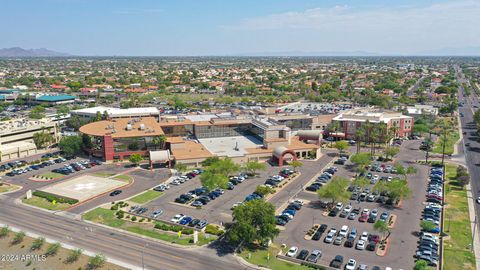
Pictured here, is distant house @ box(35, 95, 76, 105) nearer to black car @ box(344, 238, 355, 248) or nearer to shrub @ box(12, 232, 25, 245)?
shrub @ box(12, 232, 25, 245)

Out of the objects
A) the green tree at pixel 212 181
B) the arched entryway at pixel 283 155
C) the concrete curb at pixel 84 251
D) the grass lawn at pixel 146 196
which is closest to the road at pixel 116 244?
the concrete curb at pixel 84 251

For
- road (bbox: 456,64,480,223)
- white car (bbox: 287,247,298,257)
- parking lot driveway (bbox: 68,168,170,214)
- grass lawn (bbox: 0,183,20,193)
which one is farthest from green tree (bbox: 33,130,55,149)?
road (bbox: 456,64,480,223)

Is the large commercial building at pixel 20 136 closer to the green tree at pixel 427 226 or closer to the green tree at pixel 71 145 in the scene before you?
the green tree at pixel 71 145

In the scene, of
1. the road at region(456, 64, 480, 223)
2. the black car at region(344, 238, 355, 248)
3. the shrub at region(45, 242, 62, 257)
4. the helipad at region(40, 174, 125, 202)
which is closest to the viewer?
the shrub at region(45, 242, 62, 257)

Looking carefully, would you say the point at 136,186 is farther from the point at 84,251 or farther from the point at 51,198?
the point at 84,251

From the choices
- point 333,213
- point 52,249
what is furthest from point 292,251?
point 52,249

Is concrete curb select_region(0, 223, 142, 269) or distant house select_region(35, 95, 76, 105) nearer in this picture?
concrete curb select_region(0, 223, 142, 269)
